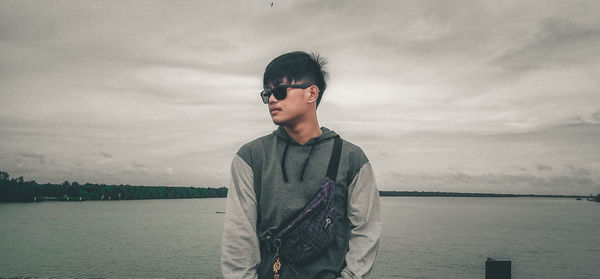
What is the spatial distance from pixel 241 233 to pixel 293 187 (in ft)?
1.31

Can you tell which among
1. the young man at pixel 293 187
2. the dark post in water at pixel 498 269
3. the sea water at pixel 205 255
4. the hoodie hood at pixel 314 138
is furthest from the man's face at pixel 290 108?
the sea water at pixel 205 255

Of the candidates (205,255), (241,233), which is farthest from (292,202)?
(205,255)

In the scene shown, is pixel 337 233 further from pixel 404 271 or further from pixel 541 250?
pixel 541 250

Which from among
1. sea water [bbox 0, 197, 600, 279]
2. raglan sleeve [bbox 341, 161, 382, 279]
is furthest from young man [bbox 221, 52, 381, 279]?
sea water [bbox 0, 197, 600, 279]

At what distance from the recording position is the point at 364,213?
111 inches

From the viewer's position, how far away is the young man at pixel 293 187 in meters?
2.65

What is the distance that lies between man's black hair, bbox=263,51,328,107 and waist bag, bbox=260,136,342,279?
2.25ft

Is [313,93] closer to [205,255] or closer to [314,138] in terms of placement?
[314,138]

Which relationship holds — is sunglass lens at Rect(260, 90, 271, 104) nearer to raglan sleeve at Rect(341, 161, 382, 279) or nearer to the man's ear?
the man's ear

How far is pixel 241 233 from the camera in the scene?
2.65 meters

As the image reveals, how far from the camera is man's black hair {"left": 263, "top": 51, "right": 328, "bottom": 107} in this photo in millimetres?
2867

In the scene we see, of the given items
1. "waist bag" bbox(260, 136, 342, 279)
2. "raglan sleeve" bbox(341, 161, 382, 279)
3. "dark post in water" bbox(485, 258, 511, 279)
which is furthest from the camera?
"dark post in water" bbox(485, 258, 511, 279)

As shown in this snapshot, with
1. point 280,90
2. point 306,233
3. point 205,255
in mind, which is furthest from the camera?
point 205,255

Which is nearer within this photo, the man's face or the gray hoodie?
the gray hoodie
